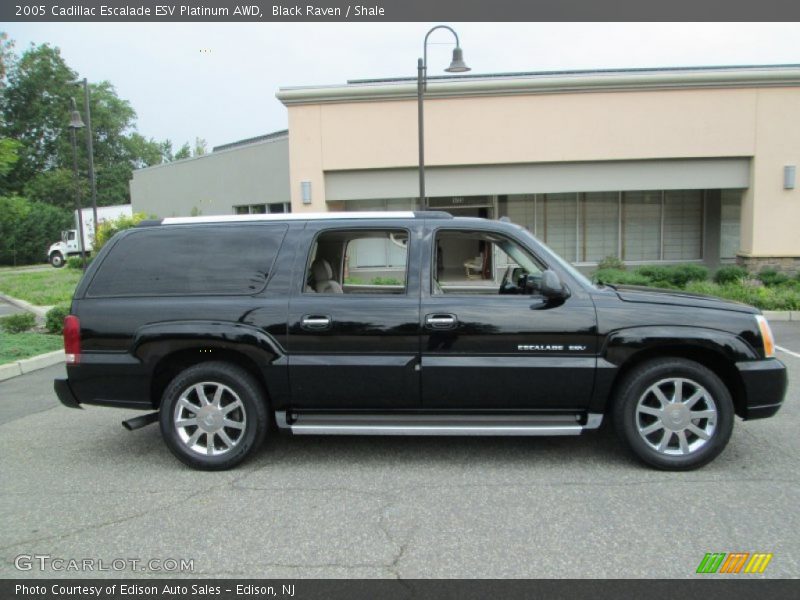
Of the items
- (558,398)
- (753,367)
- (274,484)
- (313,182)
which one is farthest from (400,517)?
(313,182)

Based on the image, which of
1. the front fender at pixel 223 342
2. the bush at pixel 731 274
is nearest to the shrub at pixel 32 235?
the bush at pixel 731 274

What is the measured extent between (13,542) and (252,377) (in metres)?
1.77

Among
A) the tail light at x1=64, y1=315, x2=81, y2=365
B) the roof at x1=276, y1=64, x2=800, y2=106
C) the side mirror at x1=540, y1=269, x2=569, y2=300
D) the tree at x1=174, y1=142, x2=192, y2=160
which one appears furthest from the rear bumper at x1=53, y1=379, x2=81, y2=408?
the tree at x1=174, y1=142, x2=192, y2=160

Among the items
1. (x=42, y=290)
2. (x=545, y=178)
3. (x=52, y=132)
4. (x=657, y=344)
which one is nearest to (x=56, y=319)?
(x=42, y=290)

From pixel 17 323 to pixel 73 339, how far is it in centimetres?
796

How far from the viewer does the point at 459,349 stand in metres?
4.53

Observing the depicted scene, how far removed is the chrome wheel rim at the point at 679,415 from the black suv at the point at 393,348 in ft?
0.03

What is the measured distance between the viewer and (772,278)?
1490 cm

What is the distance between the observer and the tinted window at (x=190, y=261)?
475cm

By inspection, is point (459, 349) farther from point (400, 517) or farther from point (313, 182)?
point (313, 182)

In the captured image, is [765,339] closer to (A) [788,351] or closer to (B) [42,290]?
(A) [788,351]

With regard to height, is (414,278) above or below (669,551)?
above

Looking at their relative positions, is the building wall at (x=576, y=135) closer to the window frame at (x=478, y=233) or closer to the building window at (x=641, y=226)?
the building window at (x=641, y=226)
